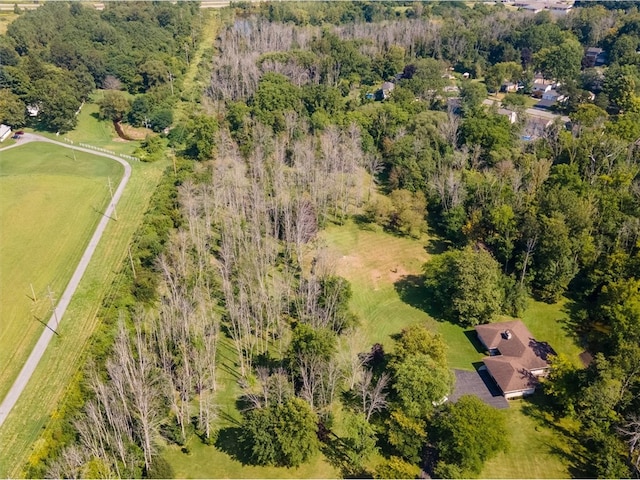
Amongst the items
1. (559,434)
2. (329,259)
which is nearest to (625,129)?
(329,259)

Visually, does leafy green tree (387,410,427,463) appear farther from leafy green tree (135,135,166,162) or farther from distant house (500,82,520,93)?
distant house (500,82,520,93)

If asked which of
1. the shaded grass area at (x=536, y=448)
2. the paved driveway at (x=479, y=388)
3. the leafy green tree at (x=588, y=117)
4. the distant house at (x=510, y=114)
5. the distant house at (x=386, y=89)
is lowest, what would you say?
the shaded grass area at (x=536, y=448)

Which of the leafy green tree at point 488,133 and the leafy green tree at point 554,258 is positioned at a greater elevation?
the leafy green tree at point 488,133

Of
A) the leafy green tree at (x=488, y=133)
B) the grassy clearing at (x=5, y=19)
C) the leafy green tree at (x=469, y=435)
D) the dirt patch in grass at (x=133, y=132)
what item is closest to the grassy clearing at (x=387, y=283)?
the leafy green tree at (x=469, y=435)

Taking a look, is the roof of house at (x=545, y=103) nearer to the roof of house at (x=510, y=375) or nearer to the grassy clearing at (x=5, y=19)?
the roof of house at (x=510, y=375)

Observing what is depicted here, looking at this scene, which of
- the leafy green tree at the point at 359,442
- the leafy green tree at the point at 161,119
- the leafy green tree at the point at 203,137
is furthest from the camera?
the leafy green tree at the point at 161,119

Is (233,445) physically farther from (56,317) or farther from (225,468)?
(56,317)

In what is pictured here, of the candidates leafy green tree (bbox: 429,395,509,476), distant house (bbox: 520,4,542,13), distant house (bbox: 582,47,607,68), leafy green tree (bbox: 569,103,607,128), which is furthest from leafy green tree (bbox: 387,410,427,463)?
distant house (bbox: 520,4,542,13)
